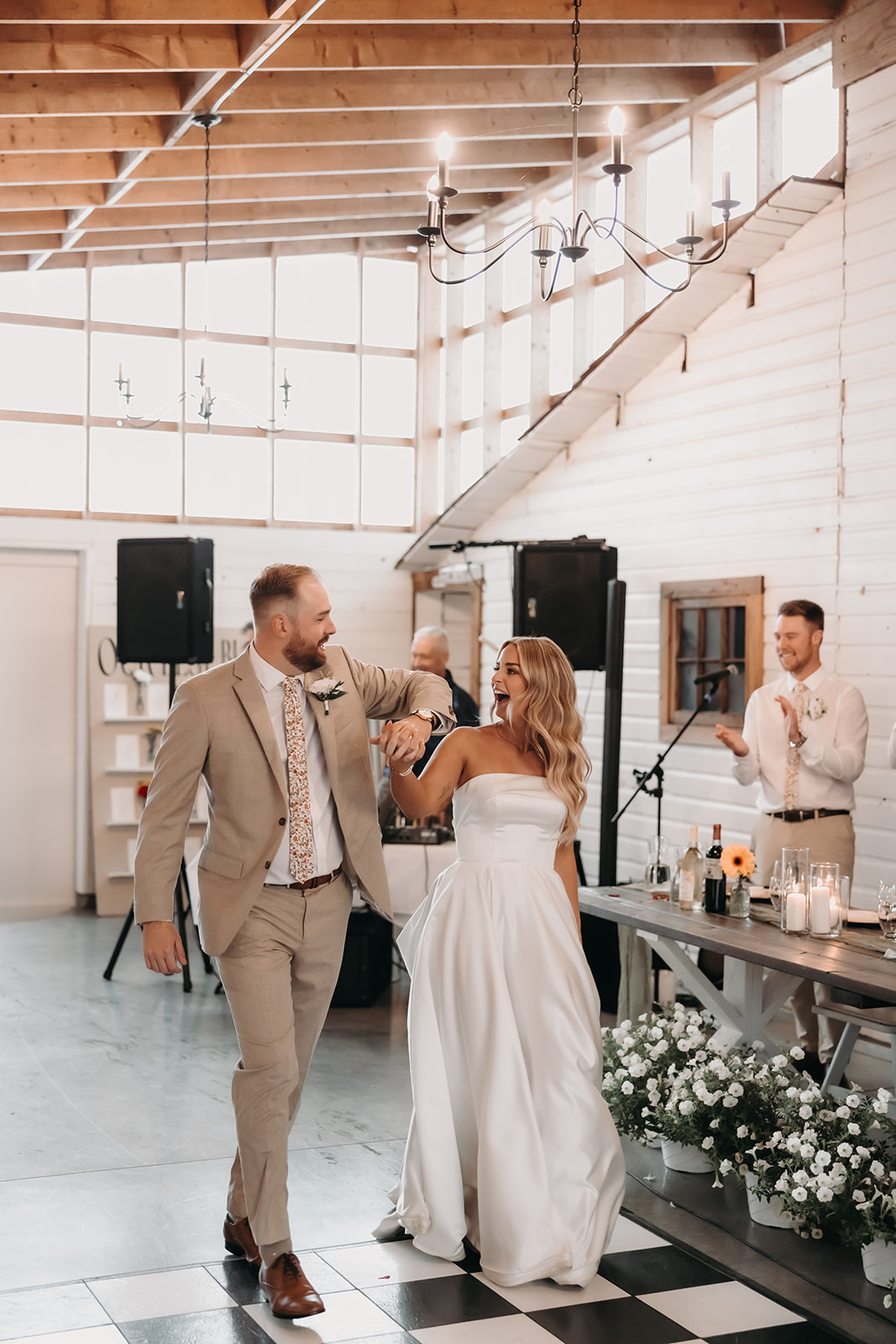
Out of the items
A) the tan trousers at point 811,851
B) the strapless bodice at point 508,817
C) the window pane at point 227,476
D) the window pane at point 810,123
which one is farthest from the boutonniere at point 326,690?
the window pane at point 227,476

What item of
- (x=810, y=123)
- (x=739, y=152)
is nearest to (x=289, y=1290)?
(x=810, y=123)

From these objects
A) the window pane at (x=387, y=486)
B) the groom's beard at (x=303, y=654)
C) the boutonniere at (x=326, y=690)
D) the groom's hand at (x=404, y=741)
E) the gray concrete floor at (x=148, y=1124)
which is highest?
the window pane at (x=387, y=486)

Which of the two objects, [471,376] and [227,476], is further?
[471,376]

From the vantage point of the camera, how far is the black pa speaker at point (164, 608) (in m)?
7.52

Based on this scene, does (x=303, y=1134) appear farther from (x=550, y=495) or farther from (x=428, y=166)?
(x=428, y=166)

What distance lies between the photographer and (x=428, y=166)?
776 cm

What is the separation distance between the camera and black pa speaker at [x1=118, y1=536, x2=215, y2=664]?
7.52m

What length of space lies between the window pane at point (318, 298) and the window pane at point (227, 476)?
922 mm

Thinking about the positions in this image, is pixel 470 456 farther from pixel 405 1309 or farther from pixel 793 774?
pixel 405 1309

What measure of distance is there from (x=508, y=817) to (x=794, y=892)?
1107mm

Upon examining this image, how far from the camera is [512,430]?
939 centimetres

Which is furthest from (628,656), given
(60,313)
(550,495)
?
(60,313)

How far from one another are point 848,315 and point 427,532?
13.4 ft

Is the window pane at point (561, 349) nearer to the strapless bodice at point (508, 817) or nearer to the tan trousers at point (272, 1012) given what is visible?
the strapless bodice at point (508, 817)
